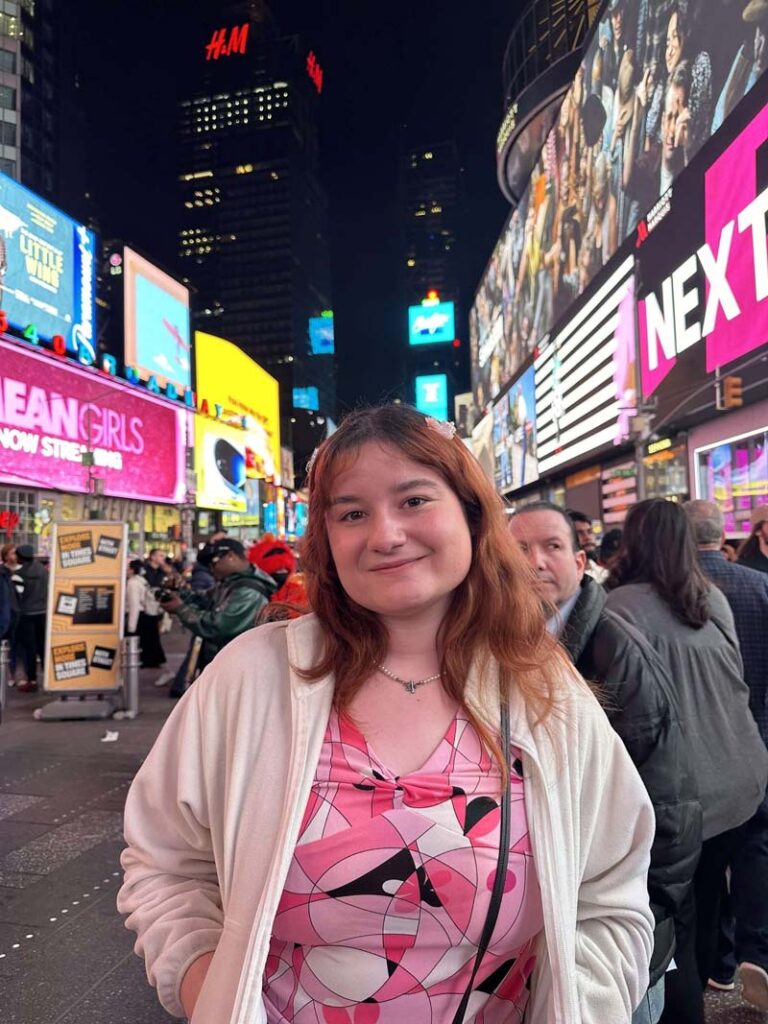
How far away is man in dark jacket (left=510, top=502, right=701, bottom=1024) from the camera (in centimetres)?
177

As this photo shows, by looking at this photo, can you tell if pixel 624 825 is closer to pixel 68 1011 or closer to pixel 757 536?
pixel 68 1011

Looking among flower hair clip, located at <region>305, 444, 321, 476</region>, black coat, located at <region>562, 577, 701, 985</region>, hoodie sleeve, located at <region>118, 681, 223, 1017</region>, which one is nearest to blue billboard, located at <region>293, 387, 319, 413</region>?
black coat, located at <region>562, 577, 701, 985</region>

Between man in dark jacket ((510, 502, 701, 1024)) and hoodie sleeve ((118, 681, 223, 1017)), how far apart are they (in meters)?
0.97

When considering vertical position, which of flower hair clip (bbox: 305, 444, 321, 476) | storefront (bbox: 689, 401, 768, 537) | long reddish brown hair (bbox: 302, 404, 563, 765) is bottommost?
long reddish brown hair (bbox: 302, 404, 563, 765)

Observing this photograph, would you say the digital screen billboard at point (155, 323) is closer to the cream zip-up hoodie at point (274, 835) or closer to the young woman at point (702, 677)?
the young woman at point (702, 677)

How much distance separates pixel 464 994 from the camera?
1.28 metres

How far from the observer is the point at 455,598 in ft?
5.14

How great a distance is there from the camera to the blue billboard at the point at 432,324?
74938 millimetres

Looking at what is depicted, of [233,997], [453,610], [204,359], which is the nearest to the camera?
[233,997]

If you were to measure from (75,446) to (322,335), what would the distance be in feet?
363

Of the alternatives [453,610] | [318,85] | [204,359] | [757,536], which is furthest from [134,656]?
[318,85]

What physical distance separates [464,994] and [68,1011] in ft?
7.99

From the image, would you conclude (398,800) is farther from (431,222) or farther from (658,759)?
(431,222)

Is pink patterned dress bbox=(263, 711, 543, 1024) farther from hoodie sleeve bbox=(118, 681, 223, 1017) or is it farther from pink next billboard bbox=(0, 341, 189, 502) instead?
pink next billboard bbox=(0, 341, 189, 502)
